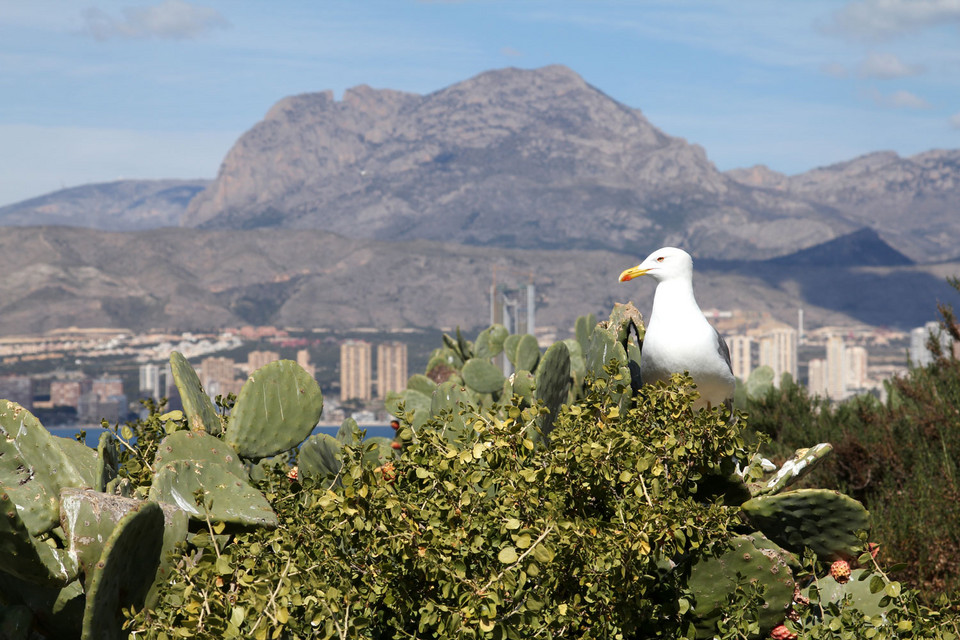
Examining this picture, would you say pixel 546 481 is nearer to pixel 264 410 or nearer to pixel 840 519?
pixel 840 519

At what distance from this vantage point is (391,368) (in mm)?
135125

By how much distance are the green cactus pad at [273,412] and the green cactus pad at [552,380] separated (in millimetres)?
964

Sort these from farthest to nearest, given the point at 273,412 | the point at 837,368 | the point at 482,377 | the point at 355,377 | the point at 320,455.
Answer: the point at 837,368 < the point at 355,377 < the point at 482,377 < the point at 320,455 < the point at 273,412

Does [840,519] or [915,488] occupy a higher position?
[840,519]

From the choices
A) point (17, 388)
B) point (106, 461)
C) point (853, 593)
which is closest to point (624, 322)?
point (853, 593)

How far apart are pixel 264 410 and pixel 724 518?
6.32 ft

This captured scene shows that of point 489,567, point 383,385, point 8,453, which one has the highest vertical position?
point 8,453

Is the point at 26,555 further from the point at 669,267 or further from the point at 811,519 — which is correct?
the point at 811,519

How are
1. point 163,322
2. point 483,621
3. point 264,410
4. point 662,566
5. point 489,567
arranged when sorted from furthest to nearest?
point 163,322 → point 264,410 → point 662,566 → point 489,567 → point 483,621

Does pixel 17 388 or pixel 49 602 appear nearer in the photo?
pixel 49 602

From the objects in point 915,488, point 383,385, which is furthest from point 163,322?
point 915,488

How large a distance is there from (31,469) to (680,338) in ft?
7.27

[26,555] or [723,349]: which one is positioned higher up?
[723,349]

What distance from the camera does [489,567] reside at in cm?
257
